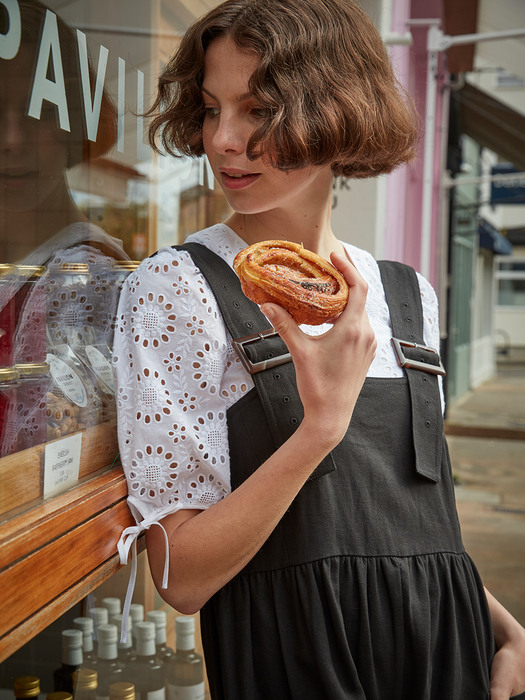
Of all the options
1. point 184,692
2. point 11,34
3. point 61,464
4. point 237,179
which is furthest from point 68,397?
point 184,692

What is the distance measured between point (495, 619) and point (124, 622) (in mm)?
846

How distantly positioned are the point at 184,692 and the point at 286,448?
58.0 inches

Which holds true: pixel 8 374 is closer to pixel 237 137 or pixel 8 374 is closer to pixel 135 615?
pixel 237 137

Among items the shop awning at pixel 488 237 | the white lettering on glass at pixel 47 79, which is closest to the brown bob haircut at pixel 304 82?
the white lettering on glass at pixel 47 79

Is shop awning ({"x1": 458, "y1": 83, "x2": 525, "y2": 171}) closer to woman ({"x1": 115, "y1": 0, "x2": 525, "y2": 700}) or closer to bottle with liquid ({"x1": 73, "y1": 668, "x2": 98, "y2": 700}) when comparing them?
woman ({"x1": 115, "y1": 0, "x2": 525, "y2": 700})

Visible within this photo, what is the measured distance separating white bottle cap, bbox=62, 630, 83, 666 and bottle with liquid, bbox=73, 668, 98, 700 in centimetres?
7

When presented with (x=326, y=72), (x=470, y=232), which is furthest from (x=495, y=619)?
(x=470, y=232)

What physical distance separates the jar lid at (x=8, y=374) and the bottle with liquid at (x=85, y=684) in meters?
1.10

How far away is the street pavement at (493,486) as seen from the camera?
5.38 meters

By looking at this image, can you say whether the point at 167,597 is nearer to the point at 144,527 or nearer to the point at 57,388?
the point at 144,527

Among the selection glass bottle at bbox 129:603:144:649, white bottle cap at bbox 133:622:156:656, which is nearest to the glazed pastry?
white bottle cap at bbox 133:622:156:656

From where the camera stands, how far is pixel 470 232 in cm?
1511

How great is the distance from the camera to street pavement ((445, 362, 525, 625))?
5379 millimetres

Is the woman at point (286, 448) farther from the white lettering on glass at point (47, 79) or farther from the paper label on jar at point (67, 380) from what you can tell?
the white lettering on glass at point (47, 79)
